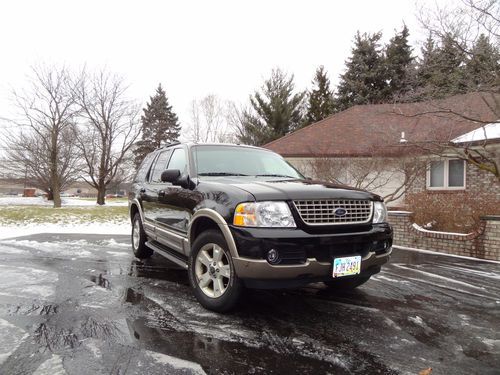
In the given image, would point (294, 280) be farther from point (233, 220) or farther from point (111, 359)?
point (111, 359)

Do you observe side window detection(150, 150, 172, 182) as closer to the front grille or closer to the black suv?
the black suv

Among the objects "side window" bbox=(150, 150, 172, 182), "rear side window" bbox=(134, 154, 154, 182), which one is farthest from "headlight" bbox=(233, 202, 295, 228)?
"rear side window" bbox=(134, 154, 154, 182)

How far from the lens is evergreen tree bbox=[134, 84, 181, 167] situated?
40350mm

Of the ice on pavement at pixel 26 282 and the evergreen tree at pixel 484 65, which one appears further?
the evergreen tree at pixel 484 65

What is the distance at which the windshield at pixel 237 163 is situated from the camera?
4539 mm

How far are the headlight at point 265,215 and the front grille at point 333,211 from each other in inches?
5.2

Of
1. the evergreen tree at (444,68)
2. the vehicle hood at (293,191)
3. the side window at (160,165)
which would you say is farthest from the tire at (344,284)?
the evergreen tree at (444,68)

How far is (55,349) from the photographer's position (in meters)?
2.85

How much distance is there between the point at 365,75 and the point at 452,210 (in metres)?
24.1

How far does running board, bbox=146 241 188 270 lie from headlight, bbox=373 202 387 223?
2216mm

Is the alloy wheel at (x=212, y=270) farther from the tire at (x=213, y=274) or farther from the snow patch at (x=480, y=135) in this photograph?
the snow patch at (x=480, y=135)

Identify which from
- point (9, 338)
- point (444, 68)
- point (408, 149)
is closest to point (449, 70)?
point (444, 68)

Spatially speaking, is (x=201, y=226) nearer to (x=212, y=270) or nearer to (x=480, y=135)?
(x=212, y=270)

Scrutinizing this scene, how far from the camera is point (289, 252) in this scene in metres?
3.19
